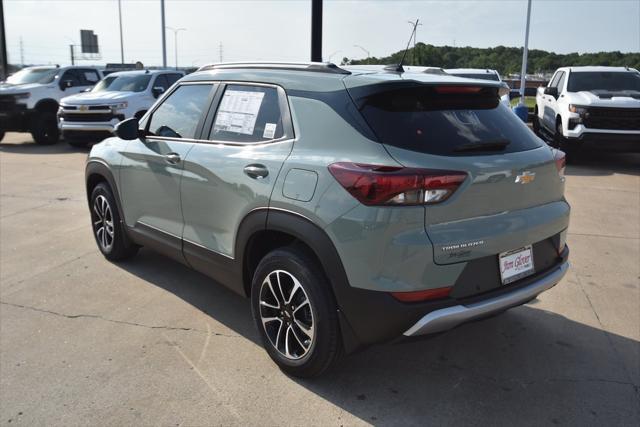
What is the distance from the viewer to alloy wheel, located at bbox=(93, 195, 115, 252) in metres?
5.07

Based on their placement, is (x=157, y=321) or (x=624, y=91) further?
(x=624, y=91)

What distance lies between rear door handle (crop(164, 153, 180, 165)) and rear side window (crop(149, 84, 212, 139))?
15 centimetres

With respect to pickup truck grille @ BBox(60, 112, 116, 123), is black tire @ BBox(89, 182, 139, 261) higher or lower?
lower

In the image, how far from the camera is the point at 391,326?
2705 millimetres

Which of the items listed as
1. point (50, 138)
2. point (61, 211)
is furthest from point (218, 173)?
point (50, 138)

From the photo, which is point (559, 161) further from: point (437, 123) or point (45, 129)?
point (45, 129)

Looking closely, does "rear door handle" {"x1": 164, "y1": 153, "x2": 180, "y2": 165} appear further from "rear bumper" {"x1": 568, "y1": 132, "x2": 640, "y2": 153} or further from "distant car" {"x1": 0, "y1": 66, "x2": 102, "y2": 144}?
"distant car" {"x1": 0, "y1": 66, "x2": 102, "y2": 144}

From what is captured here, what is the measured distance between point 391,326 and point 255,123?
4.91 feet

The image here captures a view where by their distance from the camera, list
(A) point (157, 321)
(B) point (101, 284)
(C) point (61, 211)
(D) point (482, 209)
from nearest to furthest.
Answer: (D) point (482, 209) < (A) point (157, 321) < (B) point (101, 284) < (C) point (61, 211)

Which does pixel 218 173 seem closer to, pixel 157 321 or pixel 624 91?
pixel 157 321

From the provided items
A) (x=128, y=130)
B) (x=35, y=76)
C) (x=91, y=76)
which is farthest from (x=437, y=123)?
(x=91, y=76)

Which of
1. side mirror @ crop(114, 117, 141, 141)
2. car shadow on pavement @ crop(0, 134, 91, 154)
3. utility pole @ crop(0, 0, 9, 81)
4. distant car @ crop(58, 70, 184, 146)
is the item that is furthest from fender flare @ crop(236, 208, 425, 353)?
utility pole @ crop(0, 0, 9, 81)

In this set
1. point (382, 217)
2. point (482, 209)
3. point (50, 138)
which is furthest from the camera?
point (50, 138)

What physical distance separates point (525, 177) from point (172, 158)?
7.70ft
